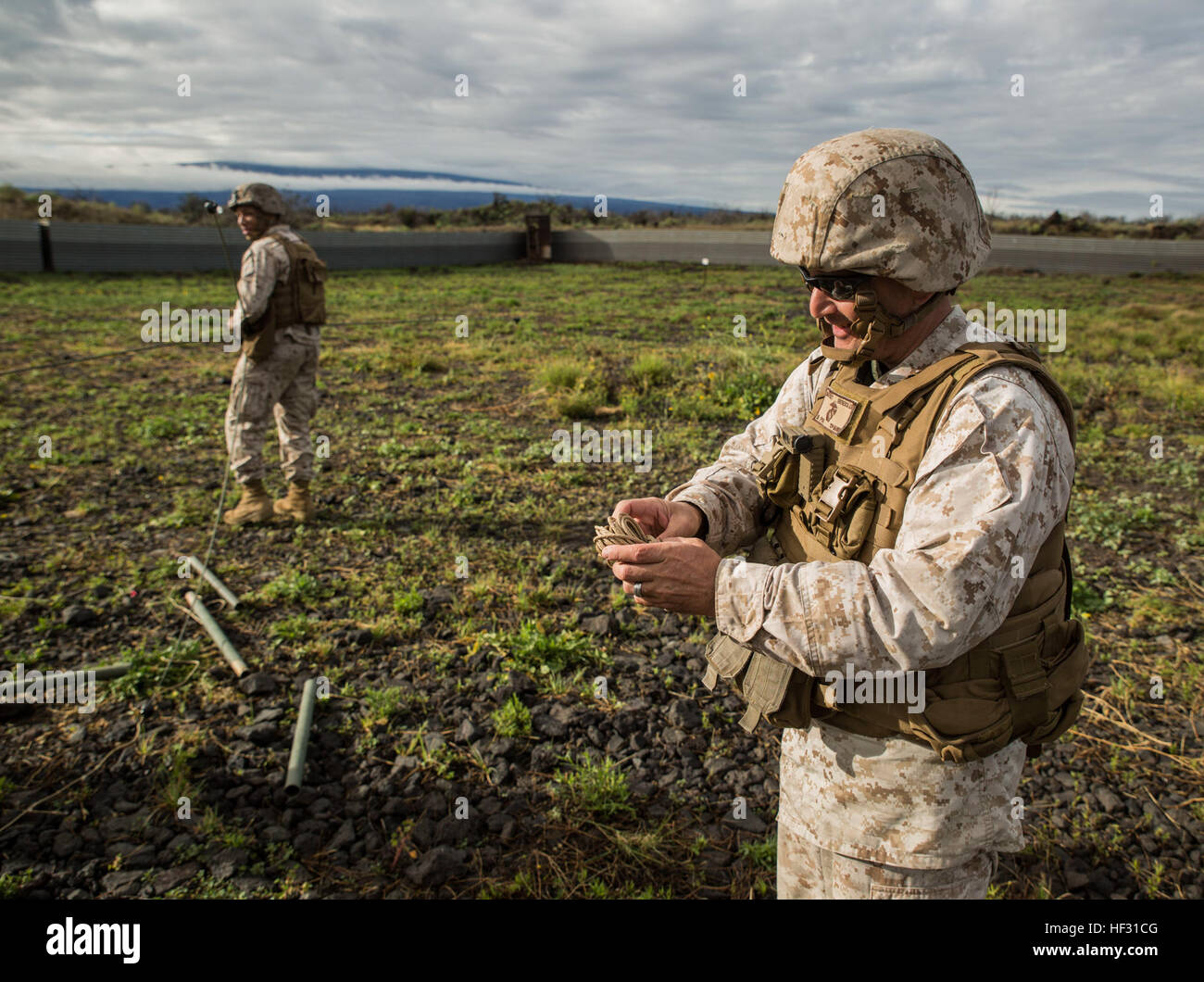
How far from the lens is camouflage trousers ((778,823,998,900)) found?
1.73 meters

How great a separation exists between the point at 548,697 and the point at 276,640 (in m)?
1.52

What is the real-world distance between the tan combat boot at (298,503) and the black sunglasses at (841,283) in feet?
15.8

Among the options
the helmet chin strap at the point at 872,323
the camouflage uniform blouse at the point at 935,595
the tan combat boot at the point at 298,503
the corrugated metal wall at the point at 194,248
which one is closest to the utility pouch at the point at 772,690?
the camouflage uniform blouse at the point at 935,595

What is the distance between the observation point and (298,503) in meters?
5.74

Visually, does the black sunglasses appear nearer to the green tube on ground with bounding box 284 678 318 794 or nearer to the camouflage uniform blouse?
the camouflage uniform blouse

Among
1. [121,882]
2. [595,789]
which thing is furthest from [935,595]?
[121,882]

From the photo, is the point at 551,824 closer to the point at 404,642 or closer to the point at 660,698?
the point at 660,698

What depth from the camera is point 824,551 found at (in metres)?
1.79

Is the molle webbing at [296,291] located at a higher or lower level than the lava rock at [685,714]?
higher

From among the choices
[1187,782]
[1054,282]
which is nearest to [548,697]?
[1187,782]

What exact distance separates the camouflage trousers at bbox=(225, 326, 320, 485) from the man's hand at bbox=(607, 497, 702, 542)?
174 inches

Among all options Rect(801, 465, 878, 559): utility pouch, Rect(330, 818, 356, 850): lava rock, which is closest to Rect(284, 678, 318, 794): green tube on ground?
Rect(330, 818, 356, 850): lava rock

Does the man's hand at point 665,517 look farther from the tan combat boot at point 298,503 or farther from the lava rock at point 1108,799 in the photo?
the tan combat boot at point 298,503

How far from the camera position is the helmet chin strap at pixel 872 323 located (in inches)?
65.1
